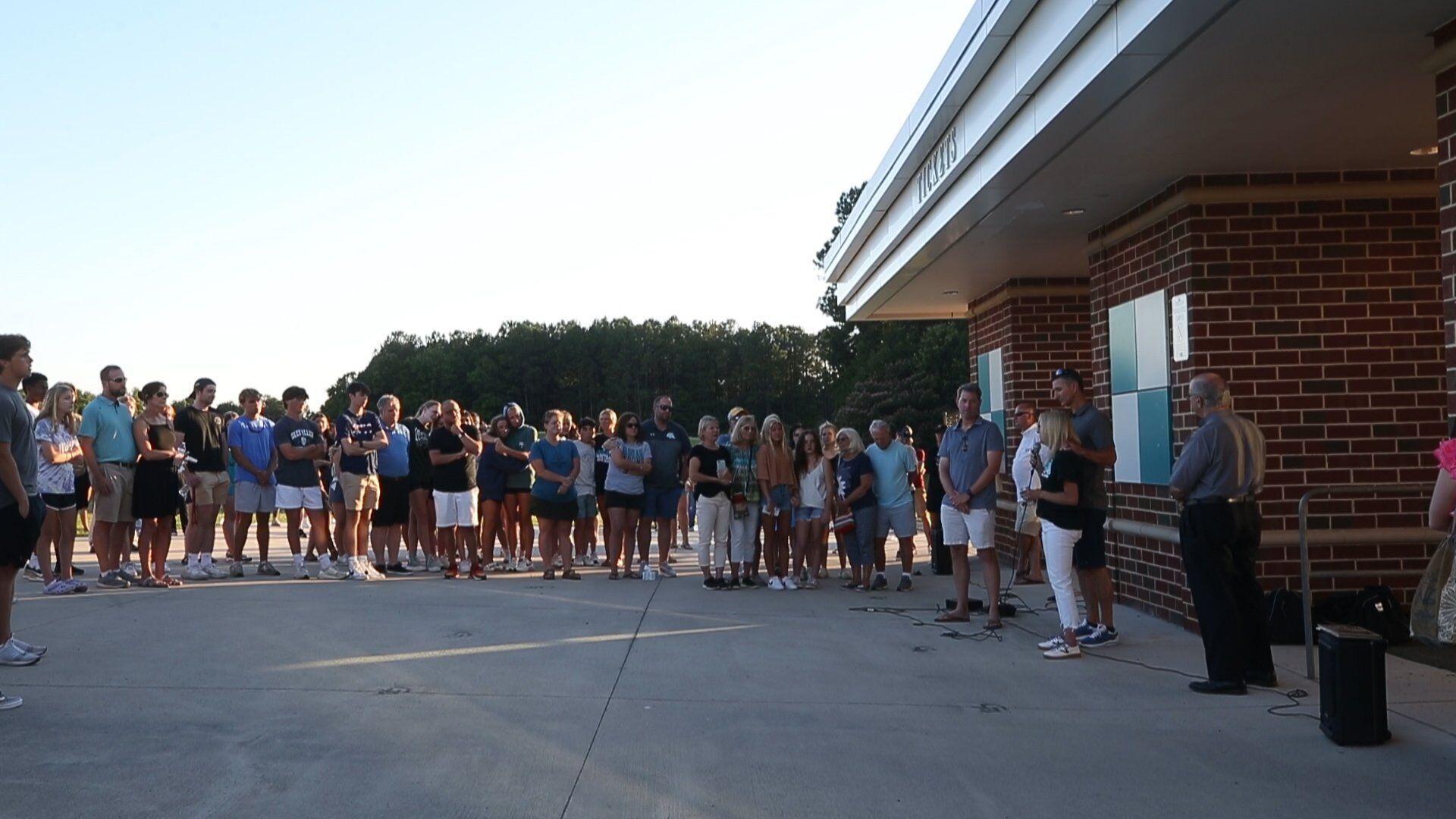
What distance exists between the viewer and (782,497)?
12977 mm

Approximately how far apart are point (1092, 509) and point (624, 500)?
19.6 feet

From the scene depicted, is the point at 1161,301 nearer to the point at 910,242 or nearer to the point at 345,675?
the point at 910,242

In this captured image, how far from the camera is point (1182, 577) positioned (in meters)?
9.84

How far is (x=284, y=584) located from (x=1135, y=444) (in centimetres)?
800

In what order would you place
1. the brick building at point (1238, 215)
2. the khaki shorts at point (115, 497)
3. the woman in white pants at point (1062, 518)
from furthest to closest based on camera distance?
the khaki shorts at point (115, 497) < the woman in white pants at point (1062, 518) < the brick building at point (1238, 215)

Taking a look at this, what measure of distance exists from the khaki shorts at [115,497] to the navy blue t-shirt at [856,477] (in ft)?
21.8

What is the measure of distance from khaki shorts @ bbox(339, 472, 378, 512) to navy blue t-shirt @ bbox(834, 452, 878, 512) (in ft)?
15.7

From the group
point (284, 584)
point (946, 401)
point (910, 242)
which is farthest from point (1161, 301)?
point (946, 401)

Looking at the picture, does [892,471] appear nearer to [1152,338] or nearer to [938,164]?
[1152,338]

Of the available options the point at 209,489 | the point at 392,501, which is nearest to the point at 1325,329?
the point at 392,501

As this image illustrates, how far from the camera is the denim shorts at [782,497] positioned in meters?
12.9

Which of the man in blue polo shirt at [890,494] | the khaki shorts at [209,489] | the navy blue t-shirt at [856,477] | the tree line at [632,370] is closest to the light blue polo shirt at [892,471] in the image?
the man in blue polo shirt at [890,494]

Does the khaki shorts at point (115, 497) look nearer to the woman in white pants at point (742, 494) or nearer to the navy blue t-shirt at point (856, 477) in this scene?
the woman in white pants at point (742, 494)

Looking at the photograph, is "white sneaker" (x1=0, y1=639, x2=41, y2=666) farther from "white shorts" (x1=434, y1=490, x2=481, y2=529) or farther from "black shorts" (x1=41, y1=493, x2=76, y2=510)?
"white shorts" (x1=434, y1=490, x2=481, y2=529)
